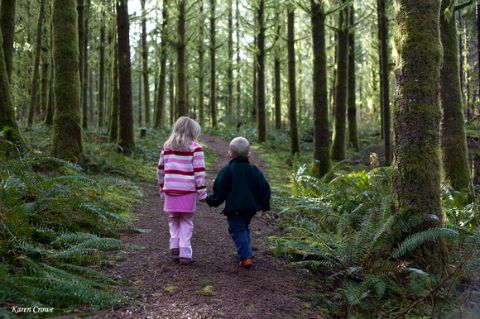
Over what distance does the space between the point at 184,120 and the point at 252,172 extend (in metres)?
1.05

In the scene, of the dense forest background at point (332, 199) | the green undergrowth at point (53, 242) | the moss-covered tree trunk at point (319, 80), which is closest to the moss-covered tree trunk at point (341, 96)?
the dense forest background at point (332, 199)

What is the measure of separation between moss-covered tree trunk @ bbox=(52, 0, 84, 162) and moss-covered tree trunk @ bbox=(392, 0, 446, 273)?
6598mm

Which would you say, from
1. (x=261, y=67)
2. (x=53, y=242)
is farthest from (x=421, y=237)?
(x=261, y=67)

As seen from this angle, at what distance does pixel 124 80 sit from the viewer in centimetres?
1325

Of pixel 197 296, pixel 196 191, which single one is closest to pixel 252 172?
pixel 196 191

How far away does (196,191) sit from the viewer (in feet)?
16.5

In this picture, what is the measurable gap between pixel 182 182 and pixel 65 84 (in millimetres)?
5154

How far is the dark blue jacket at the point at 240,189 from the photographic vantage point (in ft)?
16.0

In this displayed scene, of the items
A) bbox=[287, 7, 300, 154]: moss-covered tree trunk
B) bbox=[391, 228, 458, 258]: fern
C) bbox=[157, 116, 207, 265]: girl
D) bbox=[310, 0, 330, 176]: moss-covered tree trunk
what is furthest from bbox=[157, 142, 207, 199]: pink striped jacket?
bbox=[287, 7, 300, 154]: moss-covered tree trunk

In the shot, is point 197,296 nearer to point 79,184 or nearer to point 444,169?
point 79,184

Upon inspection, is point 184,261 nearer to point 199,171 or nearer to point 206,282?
point 206,282

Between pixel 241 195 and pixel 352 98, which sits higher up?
pixel 352 98

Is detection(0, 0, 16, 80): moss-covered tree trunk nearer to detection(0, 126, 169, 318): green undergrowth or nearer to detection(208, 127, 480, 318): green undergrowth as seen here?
detection(0, 126, 169, 318): green undergrowth

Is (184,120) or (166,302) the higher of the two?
(184,120)
